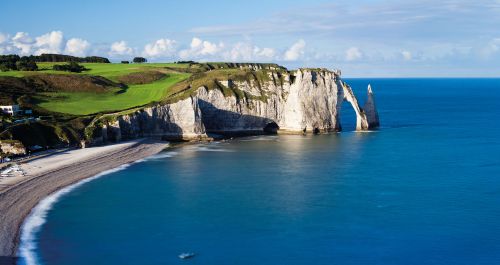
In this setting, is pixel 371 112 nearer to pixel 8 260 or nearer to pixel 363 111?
pixel 363 111

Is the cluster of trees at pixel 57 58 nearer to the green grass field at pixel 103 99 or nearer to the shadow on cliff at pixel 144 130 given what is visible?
the green grass field at pixel 103 99

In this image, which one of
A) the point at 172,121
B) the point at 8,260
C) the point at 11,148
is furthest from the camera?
the point at 172,121

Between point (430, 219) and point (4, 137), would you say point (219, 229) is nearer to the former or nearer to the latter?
point (430, 219)

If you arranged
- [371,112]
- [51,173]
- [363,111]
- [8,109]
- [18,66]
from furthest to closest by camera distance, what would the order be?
1. [18,66]
2. [371,112]
3. [363,111]
4. [8,109]
5. [51,173]

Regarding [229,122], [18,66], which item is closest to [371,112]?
[229,122]

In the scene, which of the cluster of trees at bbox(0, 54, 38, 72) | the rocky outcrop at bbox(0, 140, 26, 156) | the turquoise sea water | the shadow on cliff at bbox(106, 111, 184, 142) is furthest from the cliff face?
the cluster of trees at bbox(0, 54, 38, 72)

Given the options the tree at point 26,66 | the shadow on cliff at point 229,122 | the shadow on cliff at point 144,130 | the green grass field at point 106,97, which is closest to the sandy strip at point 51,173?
the shadow on cliff at point 144,130

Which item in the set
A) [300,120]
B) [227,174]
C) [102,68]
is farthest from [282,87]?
[102,68]
